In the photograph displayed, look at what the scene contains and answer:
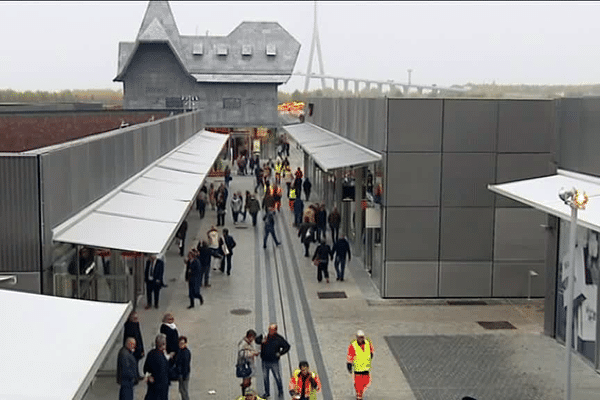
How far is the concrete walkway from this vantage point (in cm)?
1354

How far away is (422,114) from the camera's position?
62.3 feet

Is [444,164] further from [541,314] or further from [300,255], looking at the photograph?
[300,255]

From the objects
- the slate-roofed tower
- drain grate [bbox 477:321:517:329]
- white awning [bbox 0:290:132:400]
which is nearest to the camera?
white awning [bbox 0:290:132:400]

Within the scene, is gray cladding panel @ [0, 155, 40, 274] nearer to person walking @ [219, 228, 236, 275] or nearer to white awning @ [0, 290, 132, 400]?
white awning @ [0, 290, 132, 400]

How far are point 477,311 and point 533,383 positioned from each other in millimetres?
4775

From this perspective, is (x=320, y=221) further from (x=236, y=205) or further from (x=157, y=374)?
(x=157, y=374)

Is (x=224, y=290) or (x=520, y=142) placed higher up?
(x=520, y=142)

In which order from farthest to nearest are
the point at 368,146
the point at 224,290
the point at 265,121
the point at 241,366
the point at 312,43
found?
1. the point at 312,43
2. the point at 265,121
3. the point at 368,146
4. the point at 224,290
5. the point at 241,366

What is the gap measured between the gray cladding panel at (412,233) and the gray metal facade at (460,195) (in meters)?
0.02

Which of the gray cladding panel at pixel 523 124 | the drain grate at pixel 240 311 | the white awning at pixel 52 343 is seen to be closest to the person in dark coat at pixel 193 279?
the drain grate at pixel 240 311

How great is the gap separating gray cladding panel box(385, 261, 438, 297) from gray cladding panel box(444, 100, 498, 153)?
9.19ft

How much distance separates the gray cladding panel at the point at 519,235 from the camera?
1930 cm

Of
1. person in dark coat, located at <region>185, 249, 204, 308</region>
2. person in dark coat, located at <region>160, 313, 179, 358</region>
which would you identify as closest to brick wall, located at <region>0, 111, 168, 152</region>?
person in dark coat, located at <region>185, 249, 204, 308</region>

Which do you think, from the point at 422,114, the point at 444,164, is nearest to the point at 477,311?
the point at 444,164
